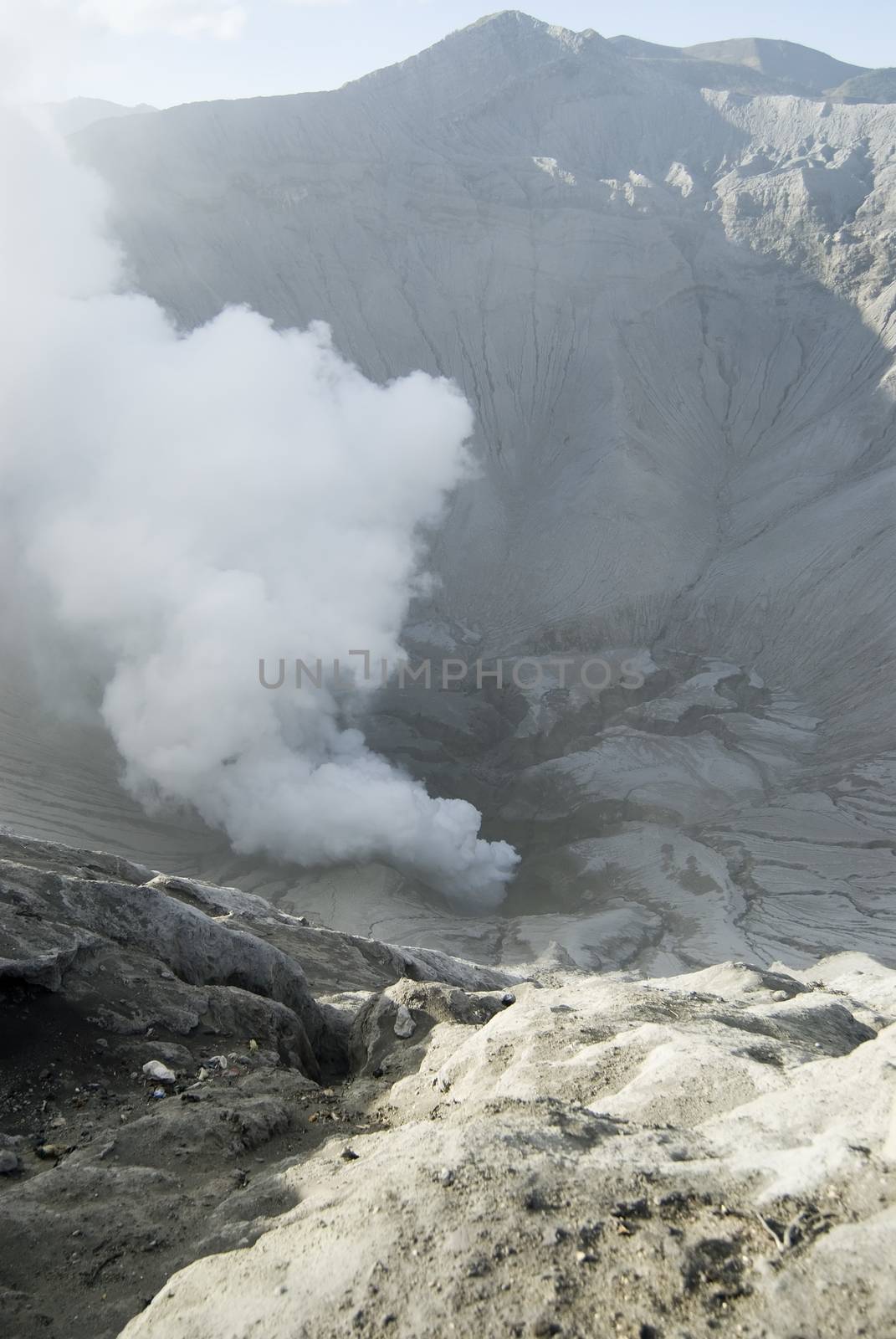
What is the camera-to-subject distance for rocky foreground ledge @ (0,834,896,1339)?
4.53m

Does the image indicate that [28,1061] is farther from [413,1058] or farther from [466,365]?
[466,365]

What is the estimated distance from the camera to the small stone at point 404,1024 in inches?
428

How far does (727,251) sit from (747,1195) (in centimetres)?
7949

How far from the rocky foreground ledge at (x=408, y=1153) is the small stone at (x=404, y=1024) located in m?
0.03

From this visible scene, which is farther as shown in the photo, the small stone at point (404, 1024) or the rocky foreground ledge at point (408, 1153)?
the small stone at point (404, 1024)

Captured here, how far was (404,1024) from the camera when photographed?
1102 cm

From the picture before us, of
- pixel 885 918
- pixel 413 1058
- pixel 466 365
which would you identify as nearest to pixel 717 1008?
pixel 413 1058

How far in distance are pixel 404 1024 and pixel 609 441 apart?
53.6m

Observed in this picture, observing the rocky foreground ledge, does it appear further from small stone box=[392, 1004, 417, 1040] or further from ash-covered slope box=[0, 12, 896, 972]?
ash-covered slope box=[0, 12, 896, 972]

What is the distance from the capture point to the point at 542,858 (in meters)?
38.7

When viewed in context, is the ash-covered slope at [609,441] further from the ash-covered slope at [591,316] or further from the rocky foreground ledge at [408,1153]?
the rocky foreground ledge at [408,1153]

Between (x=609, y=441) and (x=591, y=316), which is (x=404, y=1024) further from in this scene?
(x=591, y=316)

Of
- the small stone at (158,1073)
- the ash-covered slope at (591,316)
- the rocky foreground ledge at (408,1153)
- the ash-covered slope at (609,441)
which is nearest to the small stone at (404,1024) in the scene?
the rocky foreground ledge at (408,1153)

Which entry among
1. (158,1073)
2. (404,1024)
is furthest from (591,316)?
(158,1073)
